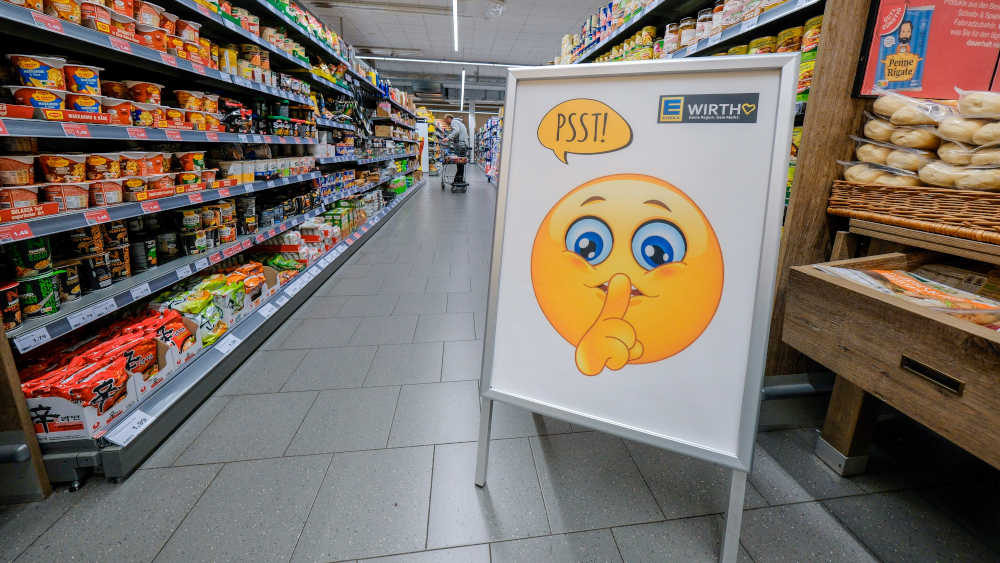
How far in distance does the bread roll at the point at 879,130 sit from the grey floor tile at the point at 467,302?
222cm

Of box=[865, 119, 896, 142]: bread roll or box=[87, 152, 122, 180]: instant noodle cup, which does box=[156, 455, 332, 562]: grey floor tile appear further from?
box=[865, 119, 896, 142]: bread roll

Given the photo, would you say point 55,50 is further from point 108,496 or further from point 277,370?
point 108,496

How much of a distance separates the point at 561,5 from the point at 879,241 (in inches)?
340

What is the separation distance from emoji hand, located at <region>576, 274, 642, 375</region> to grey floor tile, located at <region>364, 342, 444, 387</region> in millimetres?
1142

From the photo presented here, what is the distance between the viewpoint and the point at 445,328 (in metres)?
2.75

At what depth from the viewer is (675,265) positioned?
1.07m

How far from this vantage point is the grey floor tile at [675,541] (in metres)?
1.19

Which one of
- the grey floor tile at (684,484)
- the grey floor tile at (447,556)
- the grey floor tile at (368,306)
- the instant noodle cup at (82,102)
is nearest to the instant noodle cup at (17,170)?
the instant noodle cup at (82,102)

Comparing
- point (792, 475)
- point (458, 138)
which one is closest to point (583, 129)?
point (792, 475)

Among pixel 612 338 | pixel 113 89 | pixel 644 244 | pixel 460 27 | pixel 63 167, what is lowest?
pixel 612 338

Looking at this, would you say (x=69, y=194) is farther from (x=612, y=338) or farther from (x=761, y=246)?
(x=761, y=246)

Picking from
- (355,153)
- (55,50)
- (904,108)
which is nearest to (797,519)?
(904,108)

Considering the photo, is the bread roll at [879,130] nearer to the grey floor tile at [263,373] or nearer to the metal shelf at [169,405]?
the grey floor tile at [263,373]

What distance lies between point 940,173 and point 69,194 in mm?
2763
